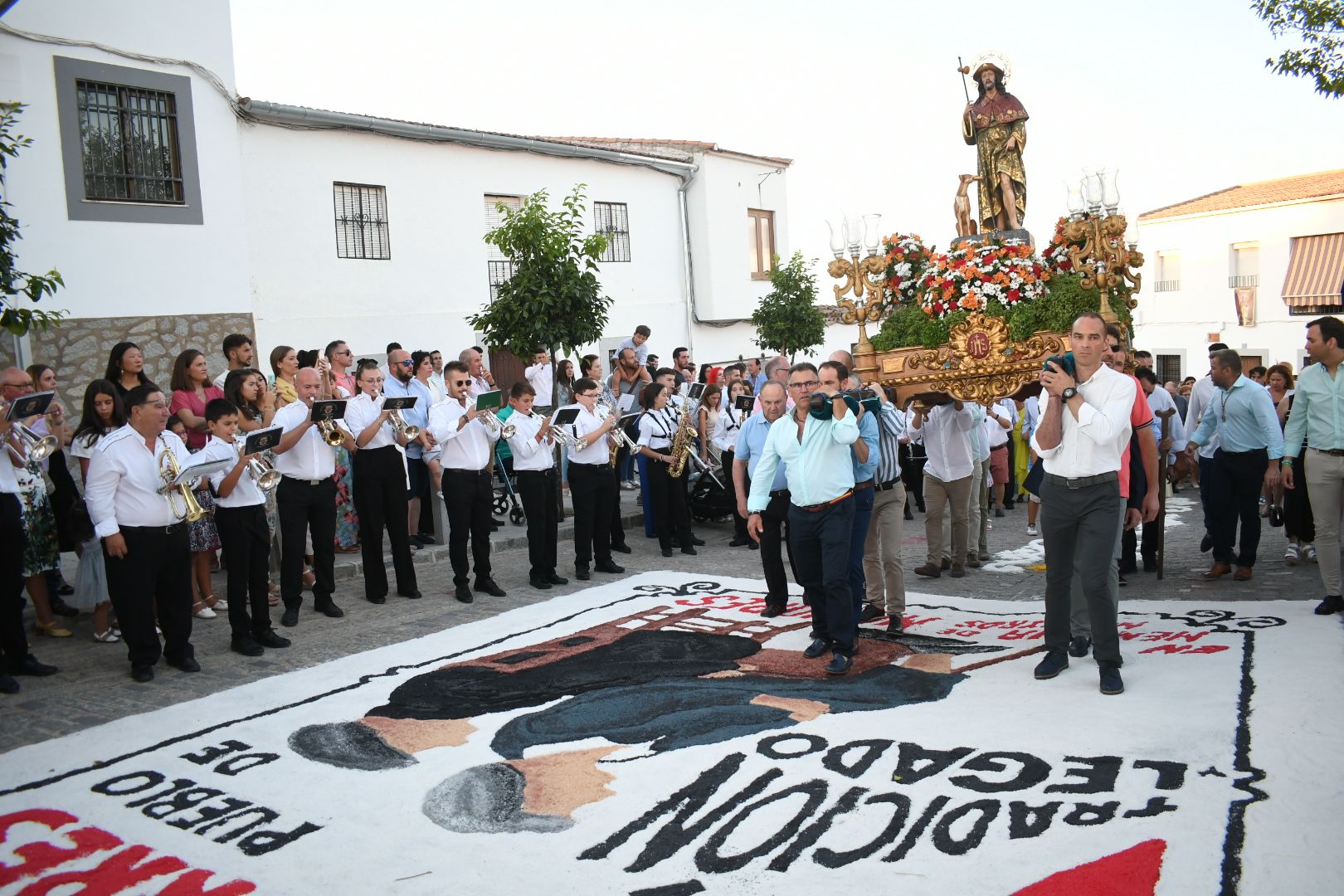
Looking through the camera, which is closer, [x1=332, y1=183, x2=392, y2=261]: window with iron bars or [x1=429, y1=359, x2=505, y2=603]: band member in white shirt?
[x1=429, y1=359, x2=505, y2=603]: band member in white shirt

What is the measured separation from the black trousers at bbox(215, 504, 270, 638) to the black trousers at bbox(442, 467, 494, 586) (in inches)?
71.8

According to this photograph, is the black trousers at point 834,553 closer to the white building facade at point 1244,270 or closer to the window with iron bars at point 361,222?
the window with iron bars at point 361,222

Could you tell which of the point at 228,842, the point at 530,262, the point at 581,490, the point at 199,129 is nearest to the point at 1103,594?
the point at 228,842

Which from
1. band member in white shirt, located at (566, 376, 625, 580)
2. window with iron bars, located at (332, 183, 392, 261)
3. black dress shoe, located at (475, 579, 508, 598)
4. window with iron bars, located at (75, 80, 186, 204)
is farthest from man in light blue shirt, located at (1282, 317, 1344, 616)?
window with iron bars, located at (332, 183, 392, 261)

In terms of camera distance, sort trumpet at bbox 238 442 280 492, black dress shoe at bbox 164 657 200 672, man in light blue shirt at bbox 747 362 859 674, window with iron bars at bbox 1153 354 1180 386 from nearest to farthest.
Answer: man in light blue shirt at bbox 747 362 859 674, black dress shoe at bbox 164 657 200 672, trumpet at bbox 238 442 280 492, window with iron bars at bbox 1153 354 1180 386

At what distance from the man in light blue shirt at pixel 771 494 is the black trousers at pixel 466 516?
7.54ft

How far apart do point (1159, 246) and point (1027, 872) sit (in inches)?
1297

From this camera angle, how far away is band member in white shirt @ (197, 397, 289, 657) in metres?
7.24

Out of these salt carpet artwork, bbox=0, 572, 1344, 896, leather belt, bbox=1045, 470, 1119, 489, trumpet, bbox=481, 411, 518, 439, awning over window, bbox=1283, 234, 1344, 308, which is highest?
awning over window, bbox=1283, 234, 1344, 308

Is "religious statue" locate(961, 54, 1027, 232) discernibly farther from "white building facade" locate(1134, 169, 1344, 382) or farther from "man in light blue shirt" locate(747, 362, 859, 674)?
"white building facade" locate(1134, 169, 1344, 382)

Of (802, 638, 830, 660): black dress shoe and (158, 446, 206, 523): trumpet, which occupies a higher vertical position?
(158, 446, 206, 523): trumpet

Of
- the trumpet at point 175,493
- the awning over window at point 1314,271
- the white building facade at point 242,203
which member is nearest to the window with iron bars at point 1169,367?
the awning over window at point 1314,271

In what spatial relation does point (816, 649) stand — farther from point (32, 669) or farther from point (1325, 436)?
point (32, 669)

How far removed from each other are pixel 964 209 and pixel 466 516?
5.19 meters
